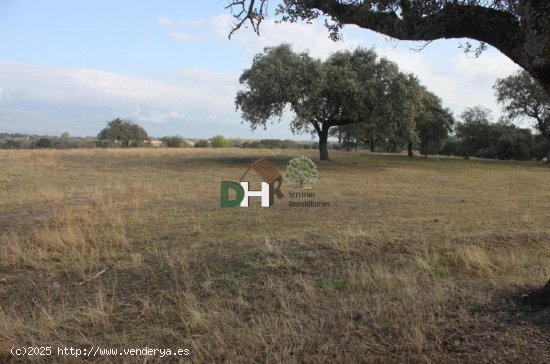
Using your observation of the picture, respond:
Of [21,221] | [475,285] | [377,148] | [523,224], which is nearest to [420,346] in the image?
[475,285]

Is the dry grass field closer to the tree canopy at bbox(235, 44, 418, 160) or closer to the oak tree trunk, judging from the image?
the tree canopy at bbox(235, 44, 418, 160)

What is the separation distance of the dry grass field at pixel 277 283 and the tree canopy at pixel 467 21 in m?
2.27

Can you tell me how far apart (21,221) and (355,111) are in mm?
22522

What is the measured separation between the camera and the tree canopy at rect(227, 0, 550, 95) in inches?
142

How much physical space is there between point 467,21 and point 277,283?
345 centimetres

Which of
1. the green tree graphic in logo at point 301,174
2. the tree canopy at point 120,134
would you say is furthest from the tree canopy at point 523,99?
the tree canopy at point 120,134

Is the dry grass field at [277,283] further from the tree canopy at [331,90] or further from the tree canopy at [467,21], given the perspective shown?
the tree canopy at [331,90]

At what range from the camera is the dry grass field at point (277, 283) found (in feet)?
11.3

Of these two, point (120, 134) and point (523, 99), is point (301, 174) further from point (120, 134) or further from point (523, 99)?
point (120, 134)

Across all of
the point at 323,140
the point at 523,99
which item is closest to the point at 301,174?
the point at 323,140

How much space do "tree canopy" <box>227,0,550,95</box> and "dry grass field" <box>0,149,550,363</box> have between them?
2.27 m

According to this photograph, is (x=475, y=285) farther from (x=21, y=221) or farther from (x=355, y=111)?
(x=355, y=111)

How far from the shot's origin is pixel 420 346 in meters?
3.28

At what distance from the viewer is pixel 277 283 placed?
16.7 feet
